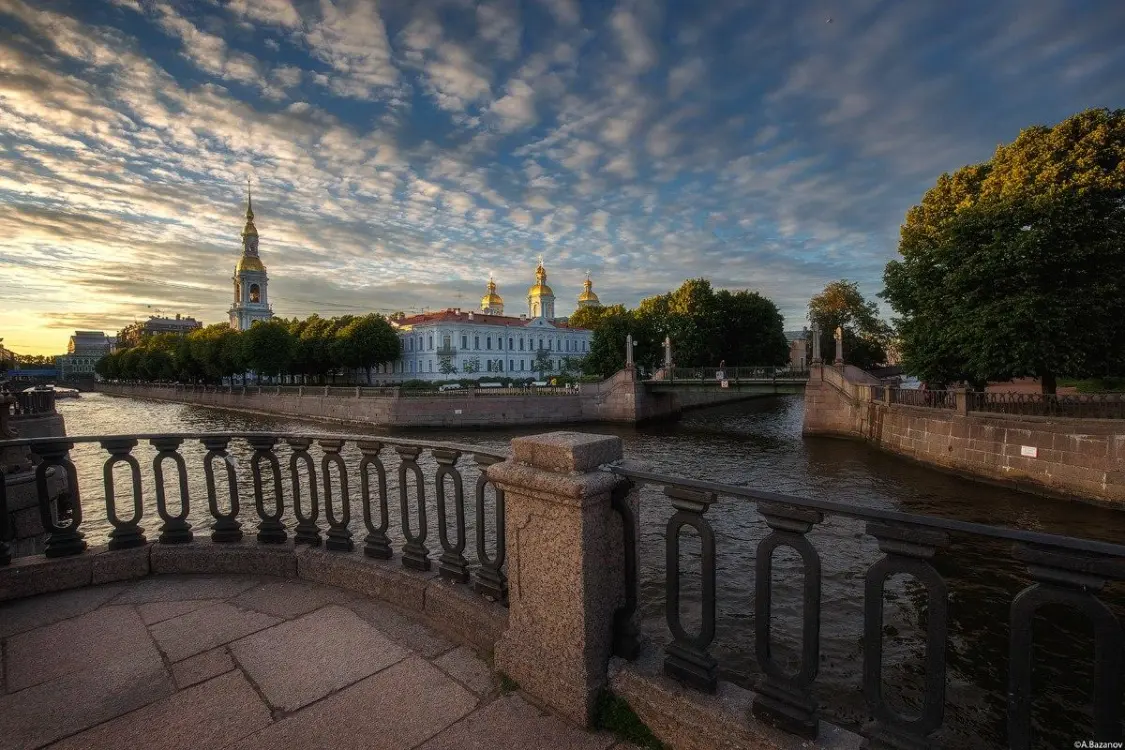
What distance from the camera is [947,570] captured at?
31.2ft

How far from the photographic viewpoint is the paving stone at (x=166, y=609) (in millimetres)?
3564

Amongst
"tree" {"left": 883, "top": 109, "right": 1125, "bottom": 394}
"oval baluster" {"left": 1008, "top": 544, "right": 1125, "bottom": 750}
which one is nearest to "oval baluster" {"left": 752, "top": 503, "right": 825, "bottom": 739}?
"oval baluster" {"left": 1008, "top": 544, "right": 1125, "bottom": 750}

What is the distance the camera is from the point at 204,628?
343 cm

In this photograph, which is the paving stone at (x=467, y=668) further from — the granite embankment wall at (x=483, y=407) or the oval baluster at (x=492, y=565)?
the granite embankment wall at (x=483, y=407)

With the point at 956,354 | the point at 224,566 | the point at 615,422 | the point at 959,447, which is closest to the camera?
the point at 224,566

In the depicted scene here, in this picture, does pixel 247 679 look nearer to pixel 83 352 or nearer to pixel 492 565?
pixel 492 565

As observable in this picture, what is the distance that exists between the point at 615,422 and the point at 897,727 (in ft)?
117

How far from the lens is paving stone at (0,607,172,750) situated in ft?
8.57

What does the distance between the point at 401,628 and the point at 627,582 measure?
163 cm

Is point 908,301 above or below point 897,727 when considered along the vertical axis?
above

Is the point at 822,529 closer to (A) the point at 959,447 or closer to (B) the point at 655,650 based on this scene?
(A) the point at 959,447

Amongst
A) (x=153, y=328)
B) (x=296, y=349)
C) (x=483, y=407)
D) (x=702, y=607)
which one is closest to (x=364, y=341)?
(x=296, y=349)

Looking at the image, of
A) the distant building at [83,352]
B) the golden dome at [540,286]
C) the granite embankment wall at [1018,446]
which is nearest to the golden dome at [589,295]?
the golden dome at [540,286]

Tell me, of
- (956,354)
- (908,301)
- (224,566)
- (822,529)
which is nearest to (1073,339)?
(956,354)
